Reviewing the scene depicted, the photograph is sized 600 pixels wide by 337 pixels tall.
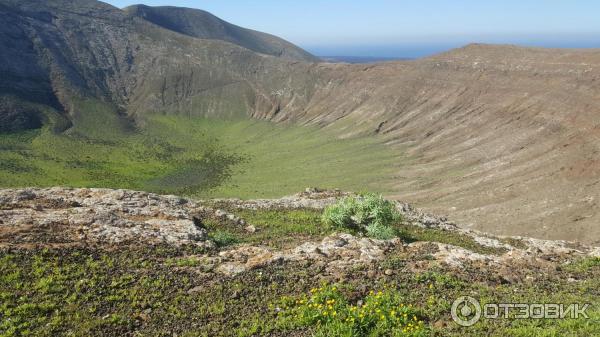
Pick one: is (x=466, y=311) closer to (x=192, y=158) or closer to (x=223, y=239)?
(x=223, y=239)

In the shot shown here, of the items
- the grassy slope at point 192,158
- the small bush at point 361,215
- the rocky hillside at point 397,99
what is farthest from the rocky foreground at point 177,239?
the grassy slope at point 192,158

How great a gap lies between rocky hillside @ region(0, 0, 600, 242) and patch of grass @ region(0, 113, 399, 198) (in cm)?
Answer: 538

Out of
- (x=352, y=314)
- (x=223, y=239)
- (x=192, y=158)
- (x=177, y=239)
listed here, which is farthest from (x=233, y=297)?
(x=192, y=158)

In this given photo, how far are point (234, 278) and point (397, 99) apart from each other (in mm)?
102123

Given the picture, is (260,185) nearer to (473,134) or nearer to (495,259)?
(473,134)

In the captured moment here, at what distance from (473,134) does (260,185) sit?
4232 cm

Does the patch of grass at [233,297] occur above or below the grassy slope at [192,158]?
above

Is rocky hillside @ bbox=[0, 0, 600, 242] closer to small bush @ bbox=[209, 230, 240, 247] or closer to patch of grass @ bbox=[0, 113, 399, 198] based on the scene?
patch of grass @ bbox=[0, 113, 399, 198]

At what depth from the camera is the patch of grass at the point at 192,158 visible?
268ft

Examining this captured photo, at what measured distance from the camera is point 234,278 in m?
16.0

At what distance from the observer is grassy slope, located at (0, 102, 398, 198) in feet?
268

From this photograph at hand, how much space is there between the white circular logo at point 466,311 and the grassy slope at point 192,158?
5787cm

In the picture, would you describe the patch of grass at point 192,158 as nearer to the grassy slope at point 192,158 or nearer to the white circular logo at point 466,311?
the grassy slope at point 192,158

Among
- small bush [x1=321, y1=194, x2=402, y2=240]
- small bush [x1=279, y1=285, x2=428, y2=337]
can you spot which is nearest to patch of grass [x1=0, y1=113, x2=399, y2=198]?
small bush [x1=321, y1=194, x2=402, y2=240]
